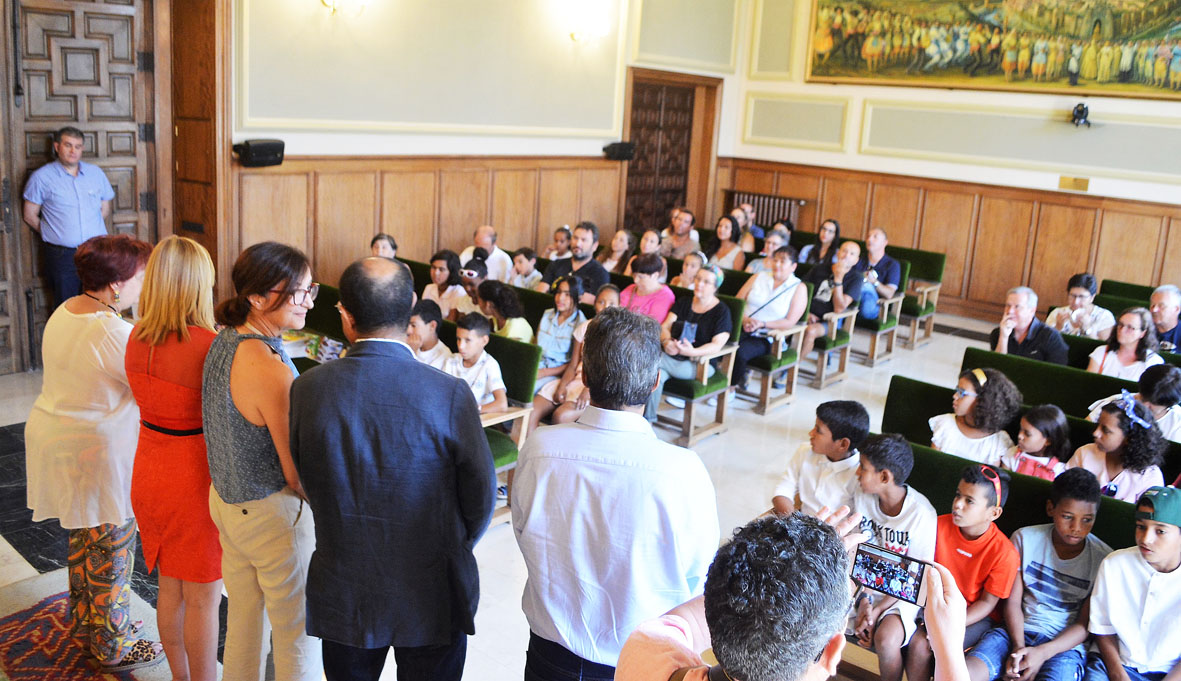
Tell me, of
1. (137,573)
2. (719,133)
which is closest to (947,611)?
(137,573)

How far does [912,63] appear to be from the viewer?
412 inches

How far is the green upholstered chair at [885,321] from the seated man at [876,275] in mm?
42

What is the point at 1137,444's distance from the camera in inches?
149

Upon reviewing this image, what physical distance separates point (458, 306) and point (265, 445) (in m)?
3.72

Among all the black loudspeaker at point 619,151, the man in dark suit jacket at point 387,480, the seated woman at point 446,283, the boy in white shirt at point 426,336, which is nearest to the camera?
the man in dark suit jacket at point 387,480

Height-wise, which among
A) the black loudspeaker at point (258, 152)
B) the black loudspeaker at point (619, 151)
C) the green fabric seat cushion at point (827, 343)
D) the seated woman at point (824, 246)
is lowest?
the green fabric seat cushion at point (827, 343)

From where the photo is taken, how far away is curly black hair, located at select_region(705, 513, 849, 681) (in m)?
1.27

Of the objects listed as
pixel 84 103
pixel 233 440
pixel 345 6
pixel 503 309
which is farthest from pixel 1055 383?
pixel 84 103

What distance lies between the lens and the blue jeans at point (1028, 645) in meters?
2.93

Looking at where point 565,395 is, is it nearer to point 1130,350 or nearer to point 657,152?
point 1130,350

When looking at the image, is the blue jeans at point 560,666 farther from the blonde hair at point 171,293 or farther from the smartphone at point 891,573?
the blonde hair at point 171,293

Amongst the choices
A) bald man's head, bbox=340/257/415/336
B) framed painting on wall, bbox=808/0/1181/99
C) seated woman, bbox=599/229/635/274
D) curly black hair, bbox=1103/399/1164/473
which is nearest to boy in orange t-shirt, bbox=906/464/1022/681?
curly black hair, bbox=1103/399/1164/473

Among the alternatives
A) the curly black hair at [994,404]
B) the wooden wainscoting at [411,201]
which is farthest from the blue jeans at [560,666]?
the wooden wainscoting at [411,201]

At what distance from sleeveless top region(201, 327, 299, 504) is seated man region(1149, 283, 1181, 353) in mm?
5696
